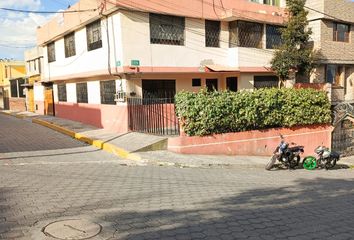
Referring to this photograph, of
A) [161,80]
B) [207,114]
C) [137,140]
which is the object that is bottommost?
[137,140]

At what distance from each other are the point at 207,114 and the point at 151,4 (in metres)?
5.60

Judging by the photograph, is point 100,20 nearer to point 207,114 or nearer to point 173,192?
point 207,114

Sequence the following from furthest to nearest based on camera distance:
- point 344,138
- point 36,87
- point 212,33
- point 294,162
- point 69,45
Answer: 1. point 36,87
2. point 69,45
3. point 344,138
4. point 212,33
5. point 294,162

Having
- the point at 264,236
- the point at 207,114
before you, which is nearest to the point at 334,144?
the point at 207,114

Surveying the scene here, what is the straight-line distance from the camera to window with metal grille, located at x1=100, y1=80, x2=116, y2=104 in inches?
612

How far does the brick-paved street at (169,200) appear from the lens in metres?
4.77

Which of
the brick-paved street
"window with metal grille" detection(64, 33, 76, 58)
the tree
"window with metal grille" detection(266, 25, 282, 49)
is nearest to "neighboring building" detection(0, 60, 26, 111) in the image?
"window with metal grille" detection(64, 33, 76, 58)

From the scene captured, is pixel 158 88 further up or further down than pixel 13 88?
further down

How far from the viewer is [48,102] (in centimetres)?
2506

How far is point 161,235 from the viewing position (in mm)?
4496

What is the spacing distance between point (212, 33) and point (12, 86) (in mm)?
26361

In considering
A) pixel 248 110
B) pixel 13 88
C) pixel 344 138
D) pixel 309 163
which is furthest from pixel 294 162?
pixel 13 88

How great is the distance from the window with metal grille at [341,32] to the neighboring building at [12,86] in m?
26.2

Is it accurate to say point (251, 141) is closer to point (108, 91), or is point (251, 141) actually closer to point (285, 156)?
point (285, 156)
